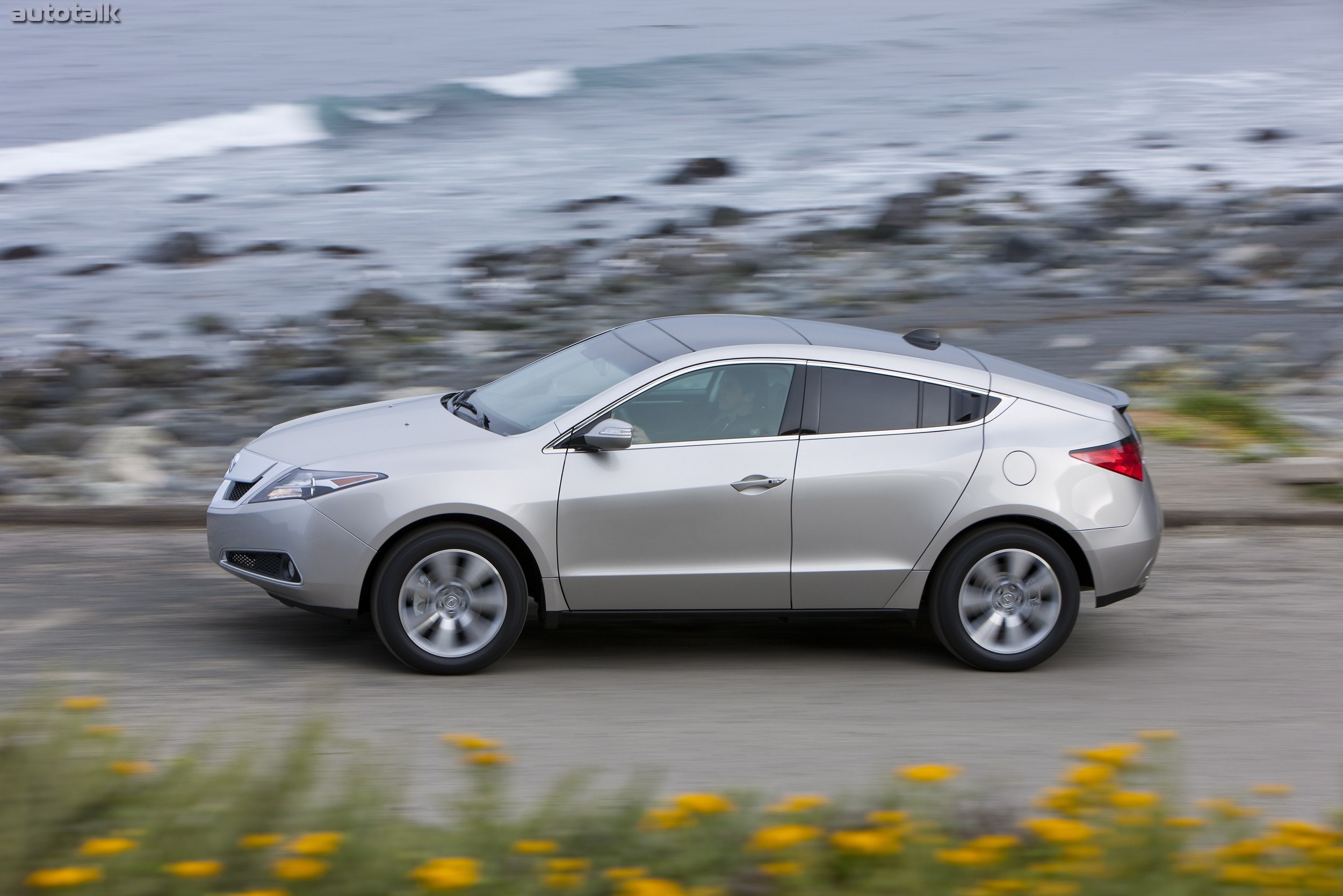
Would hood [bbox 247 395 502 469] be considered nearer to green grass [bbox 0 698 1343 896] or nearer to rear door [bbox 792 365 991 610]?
rear door [bbox 792 365 991 610]

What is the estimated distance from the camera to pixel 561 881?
3.46 meters

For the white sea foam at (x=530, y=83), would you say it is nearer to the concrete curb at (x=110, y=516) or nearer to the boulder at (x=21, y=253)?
the boulder at (x=21, y=253)

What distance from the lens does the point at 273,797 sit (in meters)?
3.80

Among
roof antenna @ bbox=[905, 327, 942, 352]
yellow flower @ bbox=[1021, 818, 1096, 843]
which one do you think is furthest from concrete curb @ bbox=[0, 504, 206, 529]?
yellow flower @ bbox=[1021, 818, 1096, 843]

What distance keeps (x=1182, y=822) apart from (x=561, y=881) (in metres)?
1.58

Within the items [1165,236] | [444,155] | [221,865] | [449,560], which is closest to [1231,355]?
[1165,236]

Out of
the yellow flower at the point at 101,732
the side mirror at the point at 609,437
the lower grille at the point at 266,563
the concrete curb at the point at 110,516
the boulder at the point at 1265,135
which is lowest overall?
the yellow flower at the point at 101,732

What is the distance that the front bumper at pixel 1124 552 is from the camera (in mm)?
6684

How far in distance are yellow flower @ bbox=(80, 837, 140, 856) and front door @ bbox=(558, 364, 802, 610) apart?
3.01 m

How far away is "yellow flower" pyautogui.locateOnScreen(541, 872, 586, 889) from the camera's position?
3455mm

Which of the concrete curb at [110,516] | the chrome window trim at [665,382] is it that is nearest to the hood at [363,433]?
the chrome window trim at [665,382]

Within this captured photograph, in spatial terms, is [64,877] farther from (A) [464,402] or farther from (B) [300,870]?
(A) [464,402]

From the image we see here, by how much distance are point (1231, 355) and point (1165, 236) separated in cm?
1012

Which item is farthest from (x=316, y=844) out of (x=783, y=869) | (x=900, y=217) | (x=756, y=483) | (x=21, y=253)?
(x=21, y=253)
